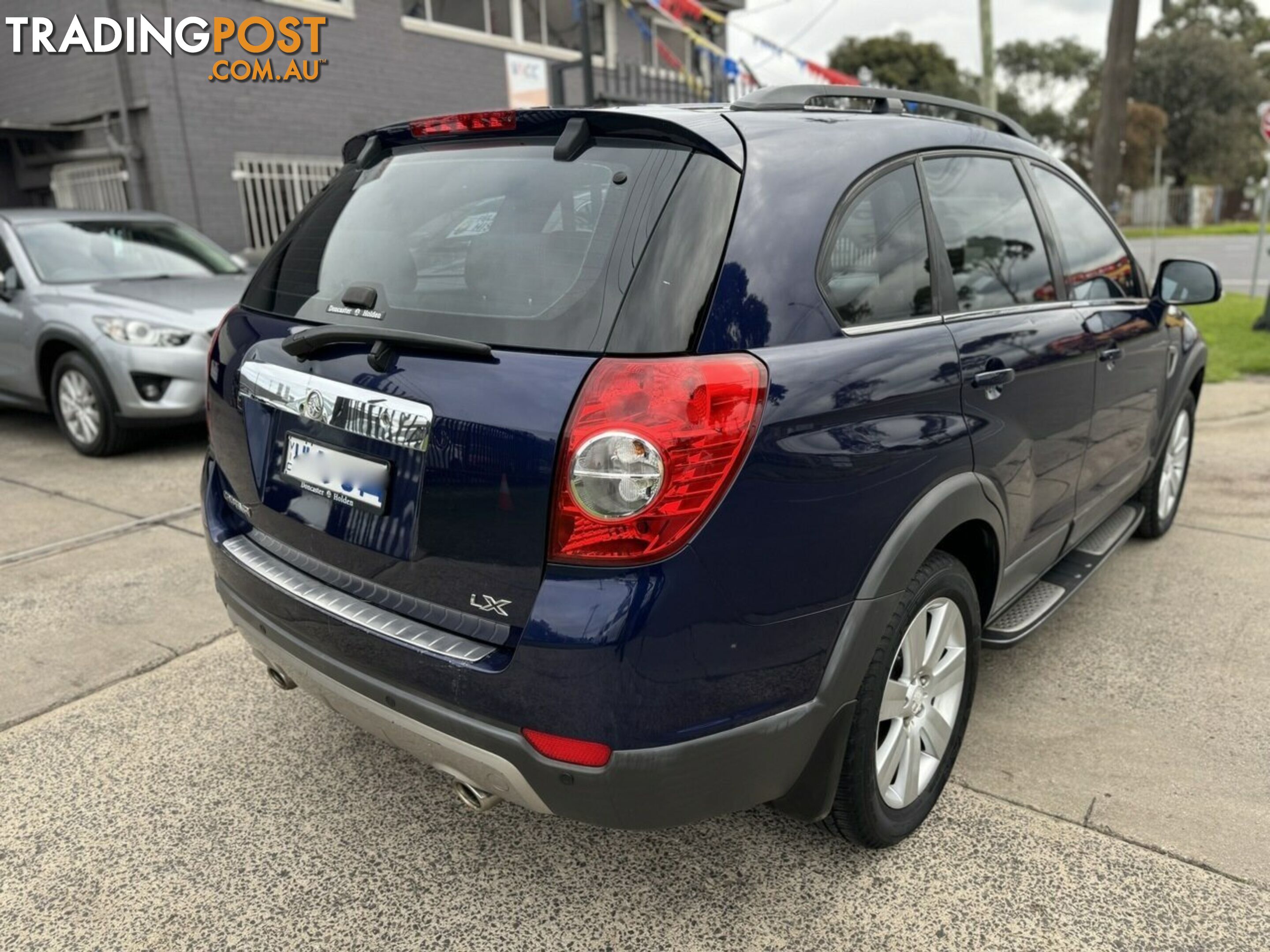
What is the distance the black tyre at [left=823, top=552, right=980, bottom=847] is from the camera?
6.94ft

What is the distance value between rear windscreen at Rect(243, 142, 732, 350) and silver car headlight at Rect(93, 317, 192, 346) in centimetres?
381

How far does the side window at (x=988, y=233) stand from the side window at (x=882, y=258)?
151 mm

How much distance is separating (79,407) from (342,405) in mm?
5064

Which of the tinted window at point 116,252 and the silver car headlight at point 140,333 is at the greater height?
the tinted window at point 116,252

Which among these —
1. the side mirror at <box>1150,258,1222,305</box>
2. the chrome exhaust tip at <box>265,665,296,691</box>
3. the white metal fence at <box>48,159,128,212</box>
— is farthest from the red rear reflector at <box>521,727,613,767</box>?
the white metal fence at <box>48,159,128,212</box>

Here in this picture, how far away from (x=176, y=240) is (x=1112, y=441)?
22.0ft

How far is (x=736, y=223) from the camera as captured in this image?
192 centimetres

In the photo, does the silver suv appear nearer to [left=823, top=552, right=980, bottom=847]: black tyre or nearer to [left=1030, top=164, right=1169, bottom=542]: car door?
[left=1030, top=164, right=1169, bottom=542]: car door

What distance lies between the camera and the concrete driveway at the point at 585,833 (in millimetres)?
2141

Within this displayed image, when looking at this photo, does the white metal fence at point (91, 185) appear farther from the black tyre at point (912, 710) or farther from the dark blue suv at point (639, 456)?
the black tyre at point (912, 710)

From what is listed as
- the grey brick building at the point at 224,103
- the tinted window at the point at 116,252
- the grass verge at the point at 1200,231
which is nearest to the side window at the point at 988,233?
the tinted window at the point at 116,252

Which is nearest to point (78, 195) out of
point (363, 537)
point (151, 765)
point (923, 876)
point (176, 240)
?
point (176, 240)

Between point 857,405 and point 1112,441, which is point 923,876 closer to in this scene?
point 857,405

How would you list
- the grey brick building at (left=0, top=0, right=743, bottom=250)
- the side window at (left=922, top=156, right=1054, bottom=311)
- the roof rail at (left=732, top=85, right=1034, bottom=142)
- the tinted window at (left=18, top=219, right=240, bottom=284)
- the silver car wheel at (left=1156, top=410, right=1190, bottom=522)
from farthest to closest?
the grey brick building at (left=0, top=0, right=743, bottom=250), the tinted window at (left=18, top=219, right=240, bottom=284), the silver car wheel at (left=1156, top=410, right=1190, bottom=522), the side window at (left=922, top=156, right=1054, bottom=311), the roof rail at (left=732, top=85, right=1034, bottom=142)
